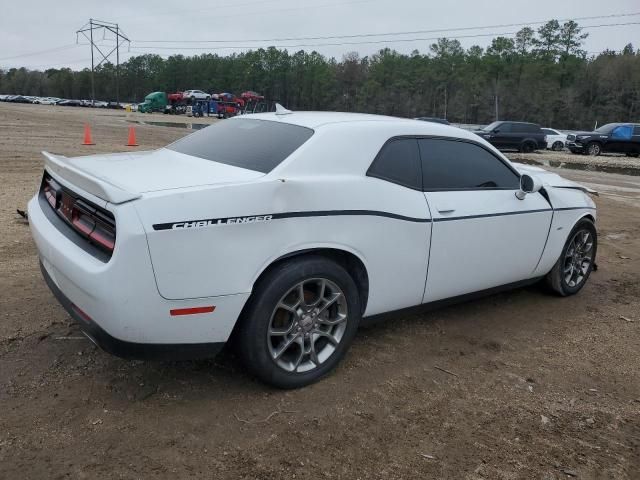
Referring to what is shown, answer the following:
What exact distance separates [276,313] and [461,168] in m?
1.85

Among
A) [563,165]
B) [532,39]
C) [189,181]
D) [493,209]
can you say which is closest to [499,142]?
[563,165]

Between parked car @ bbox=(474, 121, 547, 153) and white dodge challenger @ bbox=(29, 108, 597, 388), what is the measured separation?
77.8 feet

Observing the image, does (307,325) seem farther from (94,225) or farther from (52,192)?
(52,192)

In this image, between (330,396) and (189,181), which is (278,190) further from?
(330,396)

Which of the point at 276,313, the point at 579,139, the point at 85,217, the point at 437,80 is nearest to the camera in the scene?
the point at 85,217

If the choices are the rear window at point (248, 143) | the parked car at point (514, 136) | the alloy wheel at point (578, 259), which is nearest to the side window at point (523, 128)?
the parked car at point (514, 136)

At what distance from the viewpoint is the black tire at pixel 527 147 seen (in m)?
27.3

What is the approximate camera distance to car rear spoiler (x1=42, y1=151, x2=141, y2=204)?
2627 millimetres

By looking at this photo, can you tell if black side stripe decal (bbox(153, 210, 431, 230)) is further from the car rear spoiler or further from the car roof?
the car roof

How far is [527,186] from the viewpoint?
430 centimetres

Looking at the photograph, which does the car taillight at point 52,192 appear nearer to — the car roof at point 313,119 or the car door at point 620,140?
the car roof at point 313,119

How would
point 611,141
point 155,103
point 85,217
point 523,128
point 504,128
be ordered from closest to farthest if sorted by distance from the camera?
point 85,217, point 611,141, point 504,128, point 523,128, point 155,103

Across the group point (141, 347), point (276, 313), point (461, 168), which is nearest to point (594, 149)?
point (461, 168)

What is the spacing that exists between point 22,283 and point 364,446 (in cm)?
336
